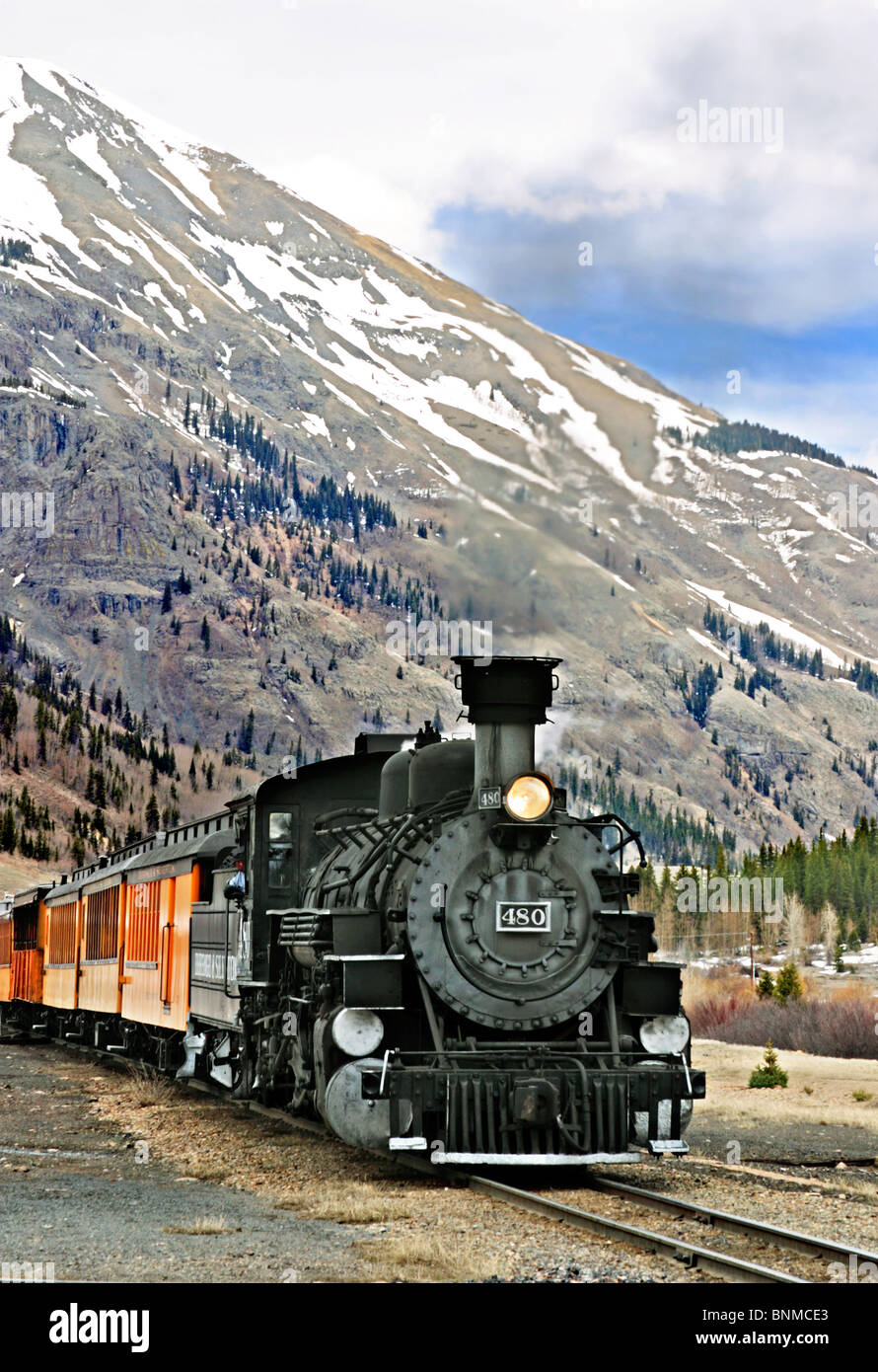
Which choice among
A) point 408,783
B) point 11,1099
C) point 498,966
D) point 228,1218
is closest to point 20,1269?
point 228,1218

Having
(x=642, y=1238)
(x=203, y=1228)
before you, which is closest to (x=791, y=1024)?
(x=642, y=1238)

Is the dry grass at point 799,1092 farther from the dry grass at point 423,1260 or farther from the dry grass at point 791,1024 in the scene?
the dry grass at point 423,1260

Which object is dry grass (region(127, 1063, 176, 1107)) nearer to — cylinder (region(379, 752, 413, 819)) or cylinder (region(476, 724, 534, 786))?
cylinder (region(379, 752, 413, 819))

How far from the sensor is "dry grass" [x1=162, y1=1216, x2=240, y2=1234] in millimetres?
10805

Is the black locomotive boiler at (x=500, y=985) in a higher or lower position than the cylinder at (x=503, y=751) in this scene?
lower

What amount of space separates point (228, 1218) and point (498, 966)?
10.2 ft

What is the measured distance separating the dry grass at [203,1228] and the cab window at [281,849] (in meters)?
5.87

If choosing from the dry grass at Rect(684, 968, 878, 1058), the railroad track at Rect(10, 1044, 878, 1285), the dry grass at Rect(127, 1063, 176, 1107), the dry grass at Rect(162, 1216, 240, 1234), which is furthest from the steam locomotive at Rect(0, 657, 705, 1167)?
the dry grass at Rect(684, 968, 878, 1058)

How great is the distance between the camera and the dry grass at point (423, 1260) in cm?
923

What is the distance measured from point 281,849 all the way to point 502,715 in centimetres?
429

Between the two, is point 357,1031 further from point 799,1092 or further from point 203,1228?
point 799,1092

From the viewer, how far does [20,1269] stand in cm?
928

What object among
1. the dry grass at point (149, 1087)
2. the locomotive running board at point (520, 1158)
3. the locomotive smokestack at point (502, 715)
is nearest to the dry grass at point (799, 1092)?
the locomotive running board at point (520, 1158)
